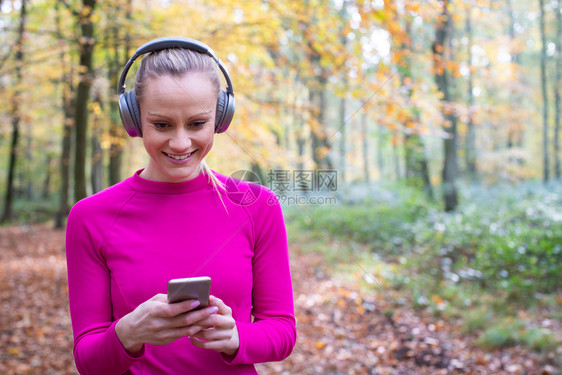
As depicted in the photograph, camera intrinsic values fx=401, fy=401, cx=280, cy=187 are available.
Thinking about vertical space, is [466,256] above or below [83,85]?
below

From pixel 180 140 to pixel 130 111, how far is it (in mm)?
223

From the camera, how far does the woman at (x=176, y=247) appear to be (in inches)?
45.7

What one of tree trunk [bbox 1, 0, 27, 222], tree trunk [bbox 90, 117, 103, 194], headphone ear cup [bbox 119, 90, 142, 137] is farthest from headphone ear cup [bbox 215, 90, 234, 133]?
tree trunk [bbox 90, 117, 103, 194]

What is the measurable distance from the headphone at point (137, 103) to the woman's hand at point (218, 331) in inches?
23.9

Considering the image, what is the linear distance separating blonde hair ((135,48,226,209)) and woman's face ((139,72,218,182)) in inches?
0.6

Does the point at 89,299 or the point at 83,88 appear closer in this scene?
the point at 89,299

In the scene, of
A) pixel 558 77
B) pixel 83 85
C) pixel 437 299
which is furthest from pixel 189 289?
pixel 558 77

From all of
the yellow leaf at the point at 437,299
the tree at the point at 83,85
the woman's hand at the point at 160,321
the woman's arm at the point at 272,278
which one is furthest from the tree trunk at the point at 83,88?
the yellow leaf at the point at 437,299

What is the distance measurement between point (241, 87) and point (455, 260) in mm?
5092

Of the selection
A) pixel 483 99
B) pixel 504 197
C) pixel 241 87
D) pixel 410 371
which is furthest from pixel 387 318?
pixel 483 99

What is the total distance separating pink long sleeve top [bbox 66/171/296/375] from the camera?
1.20m

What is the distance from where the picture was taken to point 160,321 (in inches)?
40.7

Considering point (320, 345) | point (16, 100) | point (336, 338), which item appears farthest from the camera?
point (16, 100)

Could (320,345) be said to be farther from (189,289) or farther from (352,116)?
(189,289)
